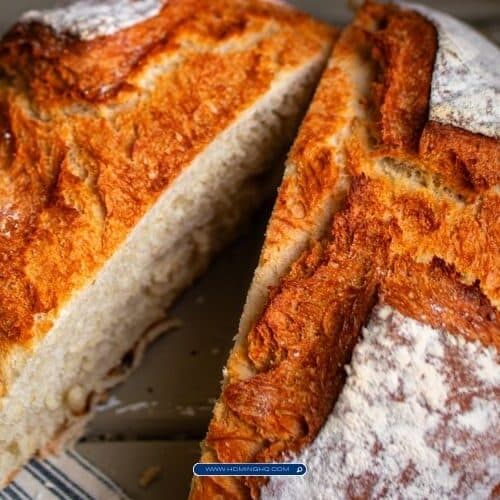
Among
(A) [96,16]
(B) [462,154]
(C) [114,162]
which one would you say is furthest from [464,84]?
(A) [96,16]

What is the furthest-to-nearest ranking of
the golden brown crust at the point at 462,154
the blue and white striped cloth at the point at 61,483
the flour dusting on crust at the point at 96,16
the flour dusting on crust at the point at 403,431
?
the flour dusting on crust at the point at 96,16 → the blue and white striped cloth at the point at 61,483 → the golden brown crust at the point at 462,154 → the flour dusting on crust at the point at 403,431

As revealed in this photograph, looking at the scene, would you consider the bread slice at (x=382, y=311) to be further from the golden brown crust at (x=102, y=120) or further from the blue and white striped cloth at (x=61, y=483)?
the blue and white striped cloth at (x=61, y=483)

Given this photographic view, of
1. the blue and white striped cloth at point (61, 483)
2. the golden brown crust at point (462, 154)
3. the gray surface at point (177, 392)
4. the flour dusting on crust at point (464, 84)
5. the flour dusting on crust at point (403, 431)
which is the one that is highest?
the flour dusting on crust at point (464, 84)

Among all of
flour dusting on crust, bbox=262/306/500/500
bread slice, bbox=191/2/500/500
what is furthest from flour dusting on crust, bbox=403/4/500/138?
flour dusting on crust, bbox=262/306/500/500

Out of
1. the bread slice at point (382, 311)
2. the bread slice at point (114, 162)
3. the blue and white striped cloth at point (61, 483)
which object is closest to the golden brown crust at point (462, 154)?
the bread slice at point (382, 311)

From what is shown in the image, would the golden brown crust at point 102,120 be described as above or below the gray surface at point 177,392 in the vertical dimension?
above

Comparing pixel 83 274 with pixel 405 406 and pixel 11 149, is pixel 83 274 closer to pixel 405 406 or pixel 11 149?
pixel 11 149
